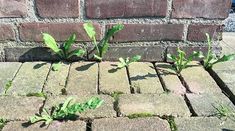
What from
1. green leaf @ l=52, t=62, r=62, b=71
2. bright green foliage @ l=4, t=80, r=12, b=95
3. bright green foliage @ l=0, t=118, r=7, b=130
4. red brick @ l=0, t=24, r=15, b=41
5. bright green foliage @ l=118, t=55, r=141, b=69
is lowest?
bright green foliage @ l=0, t=118, r=7, b=130

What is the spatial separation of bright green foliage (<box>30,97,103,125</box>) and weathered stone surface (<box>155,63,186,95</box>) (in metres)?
0.35

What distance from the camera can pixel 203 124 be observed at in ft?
4.28

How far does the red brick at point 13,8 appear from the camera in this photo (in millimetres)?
1703

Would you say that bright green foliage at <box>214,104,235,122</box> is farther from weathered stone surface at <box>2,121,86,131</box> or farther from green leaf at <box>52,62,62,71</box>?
green leaf at <box>52,62,62,71</box>

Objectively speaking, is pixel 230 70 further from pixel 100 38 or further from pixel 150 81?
pixel 100 38

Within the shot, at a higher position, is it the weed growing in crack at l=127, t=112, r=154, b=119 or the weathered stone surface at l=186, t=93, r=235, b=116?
the weathered stone surface at l=186, t=93, r=235, b=116

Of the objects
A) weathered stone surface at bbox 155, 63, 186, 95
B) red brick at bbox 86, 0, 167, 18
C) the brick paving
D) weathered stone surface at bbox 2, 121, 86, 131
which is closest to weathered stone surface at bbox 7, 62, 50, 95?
the brick paving

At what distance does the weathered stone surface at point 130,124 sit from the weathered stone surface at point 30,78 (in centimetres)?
37

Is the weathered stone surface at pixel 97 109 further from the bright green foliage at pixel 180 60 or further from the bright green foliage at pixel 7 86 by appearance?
the bright green foliage at pixel 180 60

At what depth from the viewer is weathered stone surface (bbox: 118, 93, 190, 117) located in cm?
137

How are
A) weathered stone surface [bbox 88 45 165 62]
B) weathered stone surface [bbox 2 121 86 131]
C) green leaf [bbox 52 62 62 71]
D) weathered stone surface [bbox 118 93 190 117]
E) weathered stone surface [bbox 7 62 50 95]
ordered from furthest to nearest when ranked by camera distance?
weathered stone surface [bbox 88 45 165 62], green leaf [bbox 52 62 62 71], weathered stone surface [bbox 7 62 50 95], weathered stone surface [bbox 118 93 190 117], weathered stone surface [bbox 2 121 86 131]

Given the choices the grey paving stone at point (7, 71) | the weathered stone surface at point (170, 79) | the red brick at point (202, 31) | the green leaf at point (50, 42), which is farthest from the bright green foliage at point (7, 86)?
the red brick at point (202, 31)

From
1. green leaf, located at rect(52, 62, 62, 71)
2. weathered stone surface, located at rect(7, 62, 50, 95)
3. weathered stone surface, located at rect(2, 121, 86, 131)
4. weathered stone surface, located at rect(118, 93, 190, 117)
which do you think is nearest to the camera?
weathered stone surface, located at rect(2, 121, 86, 131)

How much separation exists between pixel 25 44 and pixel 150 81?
2.20 feet
